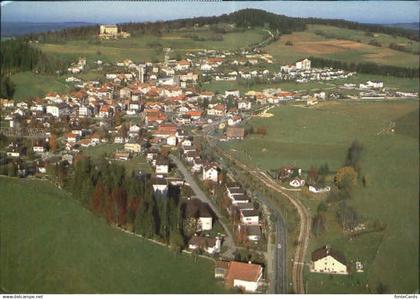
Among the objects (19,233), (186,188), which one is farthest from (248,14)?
(19,233)

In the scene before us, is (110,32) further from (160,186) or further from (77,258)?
(77,258)

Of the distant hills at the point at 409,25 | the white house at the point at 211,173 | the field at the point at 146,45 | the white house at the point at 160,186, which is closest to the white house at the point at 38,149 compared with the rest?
the field at the point at 146,45

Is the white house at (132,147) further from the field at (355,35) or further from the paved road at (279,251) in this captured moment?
the field at (355,35)

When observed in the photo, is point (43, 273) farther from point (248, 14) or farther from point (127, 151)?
point (248, 14)

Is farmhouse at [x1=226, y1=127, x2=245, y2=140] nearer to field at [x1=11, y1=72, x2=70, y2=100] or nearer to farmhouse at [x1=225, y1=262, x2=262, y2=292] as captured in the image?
farmhouse at [x1=225, y1=262, x2=262, y2=292]

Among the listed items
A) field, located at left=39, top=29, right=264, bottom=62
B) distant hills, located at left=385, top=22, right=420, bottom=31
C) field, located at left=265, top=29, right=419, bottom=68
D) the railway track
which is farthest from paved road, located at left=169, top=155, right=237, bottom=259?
distant hills, located at left=385, top=22, right=420, bottom=31

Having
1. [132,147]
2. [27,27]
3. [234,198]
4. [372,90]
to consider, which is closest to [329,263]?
[234,198]
